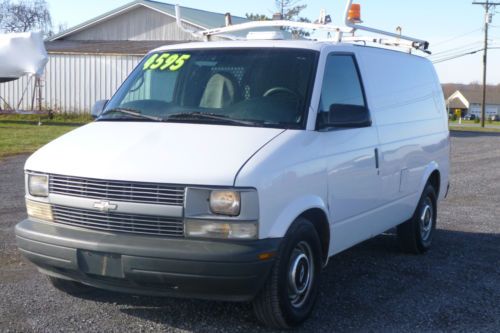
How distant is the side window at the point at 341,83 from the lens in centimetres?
571

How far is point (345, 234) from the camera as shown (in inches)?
229

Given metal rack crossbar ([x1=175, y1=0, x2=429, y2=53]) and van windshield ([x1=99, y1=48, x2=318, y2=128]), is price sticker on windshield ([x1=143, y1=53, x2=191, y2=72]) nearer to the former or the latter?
Result: van windshield ([x1=99, y1=48, x2=318, y2=128])

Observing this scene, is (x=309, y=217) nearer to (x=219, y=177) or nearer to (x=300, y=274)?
(x=300, y=274)

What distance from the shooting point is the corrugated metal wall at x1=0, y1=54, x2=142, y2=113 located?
30.0m

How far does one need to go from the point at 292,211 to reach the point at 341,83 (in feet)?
5.31

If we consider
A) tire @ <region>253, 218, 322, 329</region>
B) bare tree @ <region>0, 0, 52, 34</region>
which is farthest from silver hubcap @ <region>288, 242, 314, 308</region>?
bare tree @ <region>0, 0, 52, 34</region>

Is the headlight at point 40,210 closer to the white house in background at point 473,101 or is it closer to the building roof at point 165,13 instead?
the building roof at point 165,13

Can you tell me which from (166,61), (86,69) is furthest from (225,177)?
(86,69)

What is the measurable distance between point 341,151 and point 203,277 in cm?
177

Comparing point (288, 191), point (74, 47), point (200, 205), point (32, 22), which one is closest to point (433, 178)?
point (288, 191)

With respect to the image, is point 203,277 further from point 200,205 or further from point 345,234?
point 345,234

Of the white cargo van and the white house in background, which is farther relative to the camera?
the white house in background

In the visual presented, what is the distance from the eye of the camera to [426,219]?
26.2 ft

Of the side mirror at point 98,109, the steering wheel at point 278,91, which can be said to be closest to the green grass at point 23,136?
the side mirror at point 98,109
